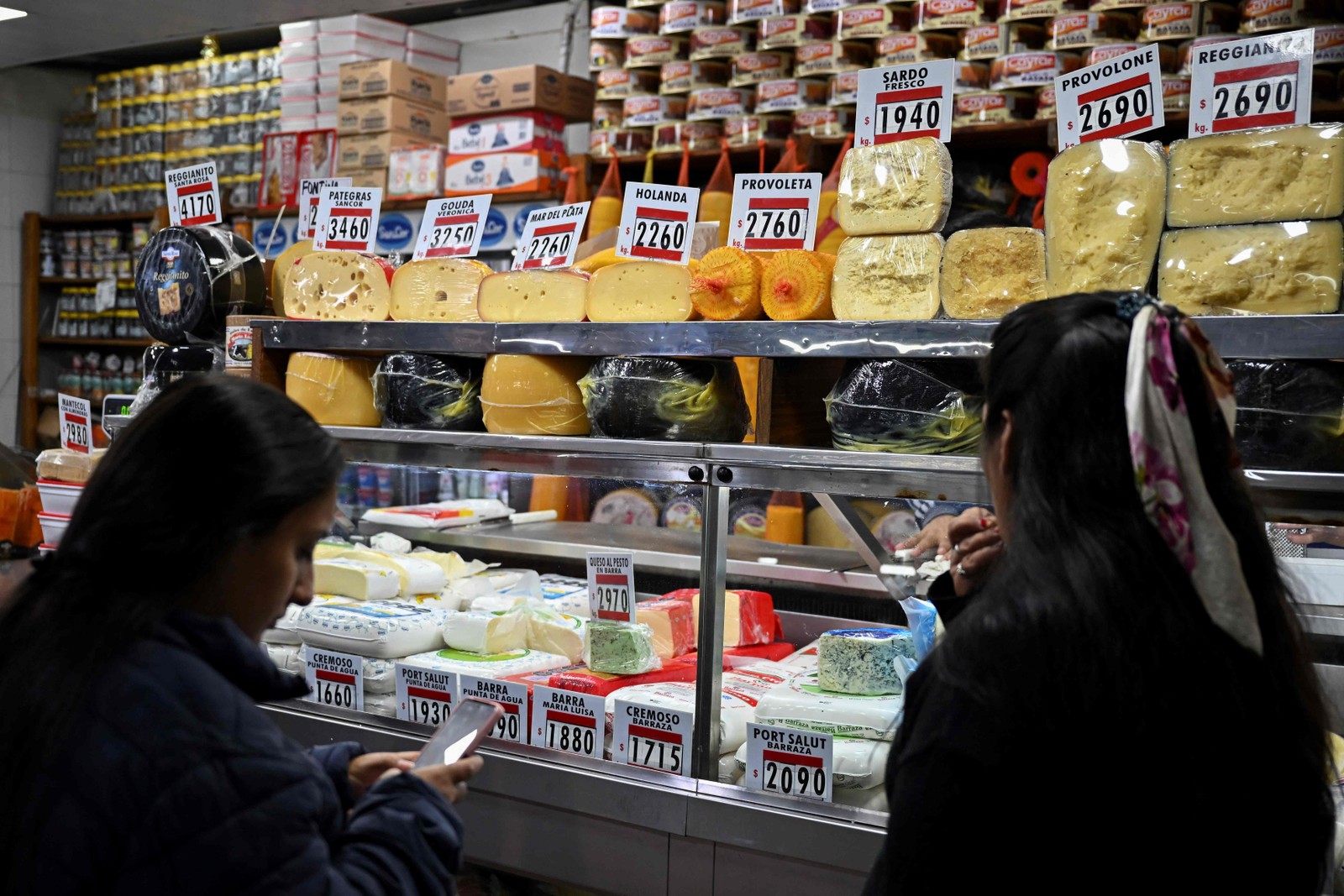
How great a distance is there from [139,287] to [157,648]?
2.52 m

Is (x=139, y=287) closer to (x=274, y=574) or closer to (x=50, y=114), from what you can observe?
(x=274, y=574)

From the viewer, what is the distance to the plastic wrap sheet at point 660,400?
2.36m

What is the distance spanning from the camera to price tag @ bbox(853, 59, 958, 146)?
7.24ft

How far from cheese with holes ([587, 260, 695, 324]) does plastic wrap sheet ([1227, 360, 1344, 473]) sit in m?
1.06

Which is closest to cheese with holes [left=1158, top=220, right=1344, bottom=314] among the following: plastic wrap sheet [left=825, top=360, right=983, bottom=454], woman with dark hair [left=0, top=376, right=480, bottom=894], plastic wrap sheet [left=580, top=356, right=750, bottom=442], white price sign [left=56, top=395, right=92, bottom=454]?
plastic wrap sheet [left=825, top=360, right=983, bottom=454]

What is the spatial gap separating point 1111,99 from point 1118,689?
1.38 metres

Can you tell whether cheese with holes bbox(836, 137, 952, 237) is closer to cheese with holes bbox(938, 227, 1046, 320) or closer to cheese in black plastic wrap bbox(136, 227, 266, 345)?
cheese with holes bbox(938, 227, 1046, 320)

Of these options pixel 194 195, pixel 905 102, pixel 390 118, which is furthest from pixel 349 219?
pixel 390 118

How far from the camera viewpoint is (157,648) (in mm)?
1080

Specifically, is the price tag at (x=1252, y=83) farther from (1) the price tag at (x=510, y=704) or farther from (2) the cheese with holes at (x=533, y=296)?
(1) the price tag at (x=510, y=704)

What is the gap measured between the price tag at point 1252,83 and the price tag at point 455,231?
1.53 meters

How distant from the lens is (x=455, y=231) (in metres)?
2.77

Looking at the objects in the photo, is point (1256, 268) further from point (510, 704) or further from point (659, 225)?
point (510, 704)

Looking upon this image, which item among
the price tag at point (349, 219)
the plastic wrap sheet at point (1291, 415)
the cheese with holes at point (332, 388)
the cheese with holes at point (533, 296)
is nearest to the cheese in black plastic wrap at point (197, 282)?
the price tag at point (349, 219)
